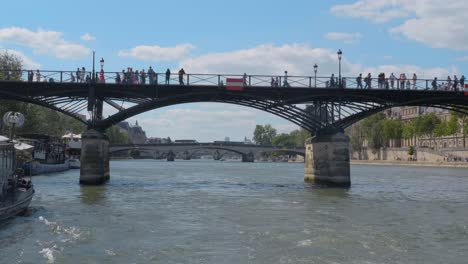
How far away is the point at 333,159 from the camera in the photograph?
4953cm

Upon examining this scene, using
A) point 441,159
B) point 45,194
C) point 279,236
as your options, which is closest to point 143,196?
point 45,194

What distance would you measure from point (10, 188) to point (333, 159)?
2859 cm

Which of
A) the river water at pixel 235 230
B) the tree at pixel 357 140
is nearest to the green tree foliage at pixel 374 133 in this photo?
the tree at pixel 357 140

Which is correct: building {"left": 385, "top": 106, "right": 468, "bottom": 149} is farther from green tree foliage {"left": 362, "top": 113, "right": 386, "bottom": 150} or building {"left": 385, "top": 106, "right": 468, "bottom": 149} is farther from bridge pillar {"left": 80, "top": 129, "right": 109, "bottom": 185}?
bridge pillar {"left": 80, "top": 129, "right": 109, "bottom": 185}

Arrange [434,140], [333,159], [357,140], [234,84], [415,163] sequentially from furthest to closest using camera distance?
[357,140], [434,140], [415,163], [333,159], [234,84]

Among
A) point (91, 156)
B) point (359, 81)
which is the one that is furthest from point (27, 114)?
point (359, 81)

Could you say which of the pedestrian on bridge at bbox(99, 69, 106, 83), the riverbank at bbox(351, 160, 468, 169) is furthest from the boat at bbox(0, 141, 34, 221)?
the riverbank at bbox(351, 160, 468, 169)

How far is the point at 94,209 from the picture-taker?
30.7 metres

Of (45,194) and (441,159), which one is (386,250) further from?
(441,159)

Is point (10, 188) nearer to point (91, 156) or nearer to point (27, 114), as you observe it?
point (91, 156)

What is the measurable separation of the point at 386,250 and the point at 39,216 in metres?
16.3

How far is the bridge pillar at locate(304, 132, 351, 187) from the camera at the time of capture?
4928 cm

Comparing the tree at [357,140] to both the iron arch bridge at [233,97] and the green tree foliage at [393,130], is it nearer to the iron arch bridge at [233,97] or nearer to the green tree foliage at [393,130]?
the green tree foliage at [393,130]

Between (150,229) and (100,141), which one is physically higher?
(100,141)
